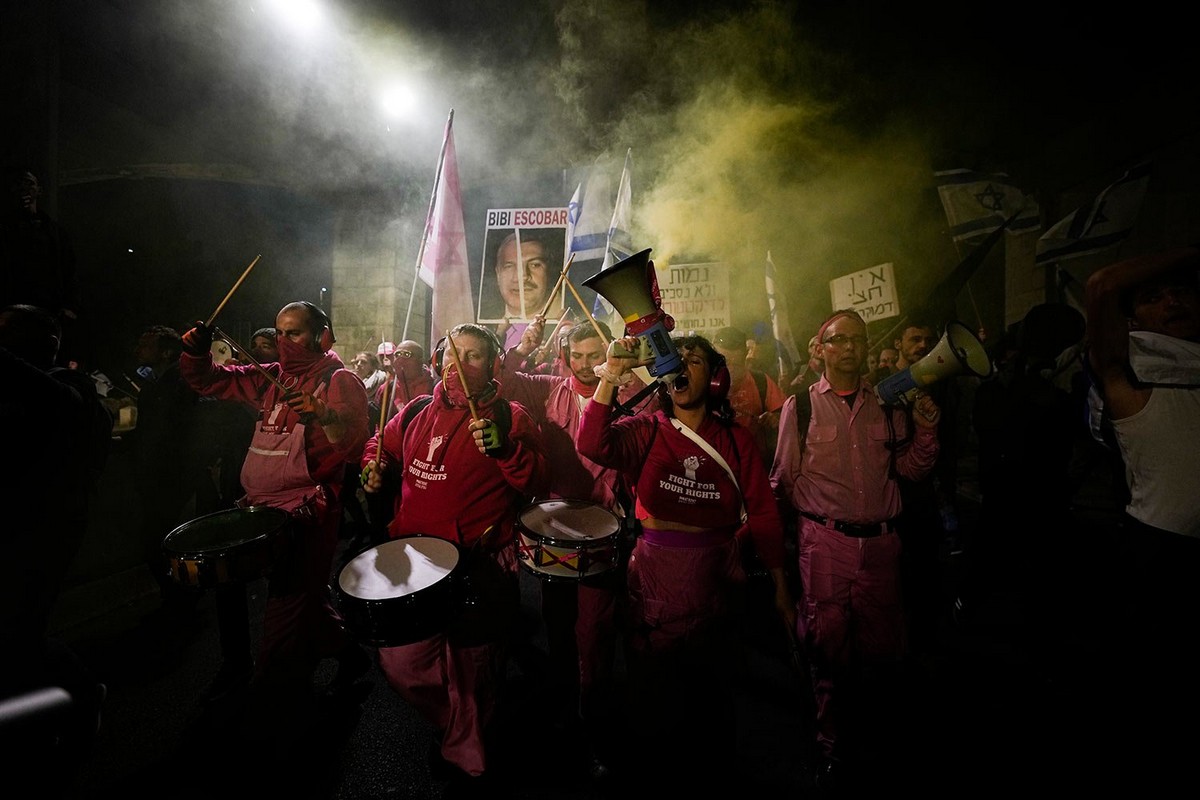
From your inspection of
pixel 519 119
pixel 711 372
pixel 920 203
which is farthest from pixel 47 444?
pixel 920 203

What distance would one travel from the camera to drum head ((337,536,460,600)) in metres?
2.46

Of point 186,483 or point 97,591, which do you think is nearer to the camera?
point 97,591

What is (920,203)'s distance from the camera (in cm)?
1277

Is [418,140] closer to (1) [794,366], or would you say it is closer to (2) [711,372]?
(1) [794,366]

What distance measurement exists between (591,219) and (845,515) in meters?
7.66

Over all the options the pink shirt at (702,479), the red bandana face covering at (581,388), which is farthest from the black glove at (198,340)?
the pink shirt at (702,479)

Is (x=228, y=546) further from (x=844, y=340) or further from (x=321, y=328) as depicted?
(x=844, y=340)

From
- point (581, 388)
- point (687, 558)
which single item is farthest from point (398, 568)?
point (581, 388)

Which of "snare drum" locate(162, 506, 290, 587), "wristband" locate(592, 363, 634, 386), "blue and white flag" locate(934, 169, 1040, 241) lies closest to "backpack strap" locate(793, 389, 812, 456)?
"wristband" locate(592, 363, 634, 386)

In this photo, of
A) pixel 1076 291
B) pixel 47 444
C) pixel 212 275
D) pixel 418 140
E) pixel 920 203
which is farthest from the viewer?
pixel 212 275

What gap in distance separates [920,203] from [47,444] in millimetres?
15800

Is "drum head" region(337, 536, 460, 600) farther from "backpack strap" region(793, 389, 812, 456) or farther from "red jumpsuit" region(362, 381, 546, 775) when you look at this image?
"backpack strap" region(793, 389, 812, 456)

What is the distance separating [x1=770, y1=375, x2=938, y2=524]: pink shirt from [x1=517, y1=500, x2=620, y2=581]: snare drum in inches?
52.4

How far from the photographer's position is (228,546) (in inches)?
110
